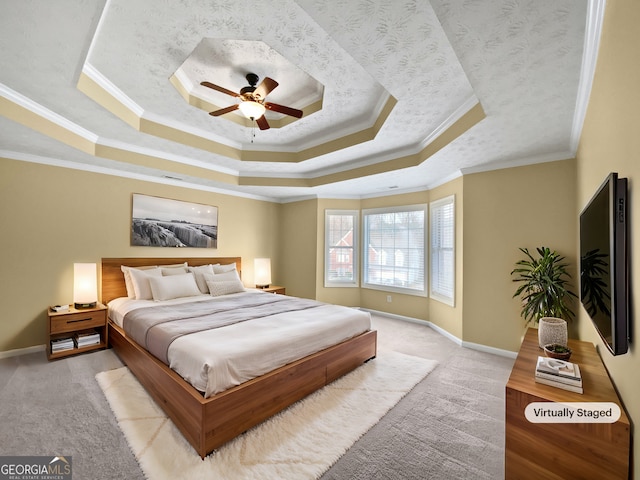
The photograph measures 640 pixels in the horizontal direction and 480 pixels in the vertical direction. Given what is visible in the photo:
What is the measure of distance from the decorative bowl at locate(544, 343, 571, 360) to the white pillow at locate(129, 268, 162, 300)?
4363 millimetres

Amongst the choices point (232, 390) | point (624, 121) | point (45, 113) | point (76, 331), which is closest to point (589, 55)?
point (624, 121)

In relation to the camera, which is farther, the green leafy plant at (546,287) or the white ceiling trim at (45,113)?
the green leafy plant at (546,287)

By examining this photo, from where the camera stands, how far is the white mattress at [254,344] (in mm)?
1967

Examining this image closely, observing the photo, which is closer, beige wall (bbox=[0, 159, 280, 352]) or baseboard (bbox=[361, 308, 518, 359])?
beige wall (bbox=[0, 159, 280, 352])

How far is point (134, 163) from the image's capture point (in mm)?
3723

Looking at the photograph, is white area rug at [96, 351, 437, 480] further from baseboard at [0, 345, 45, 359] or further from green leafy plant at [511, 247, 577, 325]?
green leafy plant at [511, 247, 577, 325]

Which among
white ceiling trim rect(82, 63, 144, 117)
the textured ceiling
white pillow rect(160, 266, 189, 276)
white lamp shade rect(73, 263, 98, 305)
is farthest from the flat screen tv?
white lamp shade rect(73, 263, 98, 305)

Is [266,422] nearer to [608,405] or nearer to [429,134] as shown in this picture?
[608,405]

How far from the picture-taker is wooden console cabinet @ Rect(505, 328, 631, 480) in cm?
122

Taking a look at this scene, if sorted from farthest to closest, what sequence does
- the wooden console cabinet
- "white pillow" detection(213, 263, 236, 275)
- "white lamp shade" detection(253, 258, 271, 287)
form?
"white lamp shade" detection(253, 258, 271, 287) < "white pillow" detection(213, 263, 236, 275) < the wooden console cabinet

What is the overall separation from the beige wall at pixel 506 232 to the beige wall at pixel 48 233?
4.69m

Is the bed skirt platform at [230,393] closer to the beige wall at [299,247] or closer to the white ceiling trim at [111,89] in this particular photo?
the white ceiling trim at [111,89]

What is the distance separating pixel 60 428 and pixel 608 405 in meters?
3.39

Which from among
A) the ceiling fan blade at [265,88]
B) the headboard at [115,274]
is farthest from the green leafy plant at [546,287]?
the headboard at [115,274]
